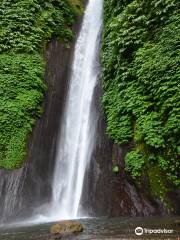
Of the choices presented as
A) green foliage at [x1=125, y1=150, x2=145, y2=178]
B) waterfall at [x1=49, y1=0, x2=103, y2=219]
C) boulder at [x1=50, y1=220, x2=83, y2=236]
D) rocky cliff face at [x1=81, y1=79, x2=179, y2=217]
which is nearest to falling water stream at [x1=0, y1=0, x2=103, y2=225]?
waterfall at [x1=49, y1=0, x2=103, y2=219]

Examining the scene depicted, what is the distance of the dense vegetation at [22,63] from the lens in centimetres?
1282

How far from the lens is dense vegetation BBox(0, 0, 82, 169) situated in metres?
12.8

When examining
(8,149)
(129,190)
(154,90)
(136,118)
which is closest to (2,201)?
(8,149)

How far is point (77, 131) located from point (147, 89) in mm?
3970

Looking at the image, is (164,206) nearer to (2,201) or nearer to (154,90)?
(154,90)

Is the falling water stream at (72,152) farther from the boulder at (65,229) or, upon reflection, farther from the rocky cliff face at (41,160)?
the boulder at (65,229)

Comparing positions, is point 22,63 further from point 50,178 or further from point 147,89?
point 147,89

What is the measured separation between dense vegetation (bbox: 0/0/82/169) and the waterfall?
4.05ft

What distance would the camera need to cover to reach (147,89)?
33.5ft

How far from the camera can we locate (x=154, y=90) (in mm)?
9781

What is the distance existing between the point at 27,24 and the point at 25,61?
81.2 inches

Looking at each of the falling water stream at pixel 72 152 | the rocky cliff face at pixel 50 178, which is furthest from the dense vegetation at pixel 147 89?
the falling water stream at pixel 72 152

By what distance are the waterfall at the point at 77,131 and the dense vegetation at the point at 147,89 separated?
1463mm

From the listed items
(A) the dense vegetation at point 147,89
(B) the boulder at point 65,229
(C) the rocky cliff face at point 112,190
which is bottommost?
(B) the boulder at point 65,229
